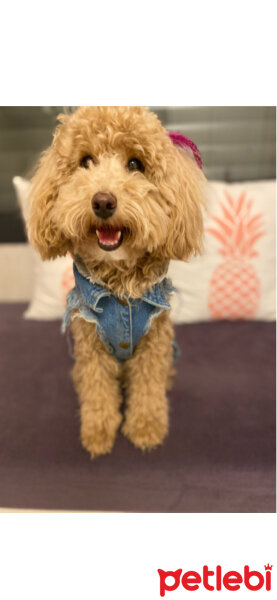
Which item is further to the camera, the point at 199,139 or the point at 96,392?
the point at 96,392

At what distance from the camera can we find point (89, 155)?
2.07 ft

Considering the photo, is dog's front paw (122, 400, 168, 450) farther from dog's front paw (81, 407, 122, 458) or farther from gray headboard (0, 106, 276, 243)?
gray headboard (0, 106, 276, 243)

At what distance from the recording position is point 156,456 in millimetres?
878

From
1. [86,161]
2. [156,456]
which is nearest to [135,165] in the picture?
[86,161]

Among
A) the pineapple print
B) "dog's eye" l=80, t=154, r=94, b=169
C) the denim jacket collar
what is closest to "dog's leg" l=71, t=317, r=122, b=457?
the denim jacket collar

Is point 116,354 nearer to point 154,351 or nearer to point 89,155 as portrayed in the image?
point 154,351

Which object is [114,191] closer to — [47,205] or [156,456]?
[47,205]

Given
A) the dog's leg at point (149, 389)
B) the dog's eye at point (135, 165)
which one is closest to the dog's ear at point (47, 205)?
the dog's eye at point (135, 165)

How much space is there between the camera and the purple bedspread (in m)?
0.86

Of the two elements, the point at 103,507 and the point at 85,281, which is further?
A: the point at 103,507

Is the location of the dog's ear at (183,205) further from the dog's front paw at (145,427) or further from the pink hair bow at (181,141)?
the dog's front paw at (145,427)

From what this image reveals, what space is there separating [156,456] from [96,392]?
194mm

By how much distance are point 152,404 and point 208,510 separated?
26 centimetres
